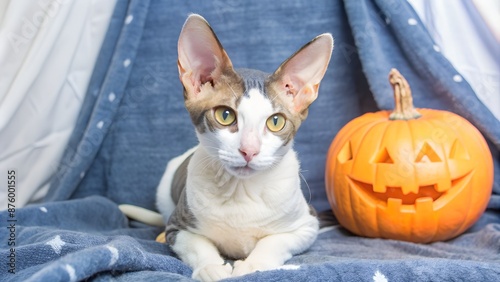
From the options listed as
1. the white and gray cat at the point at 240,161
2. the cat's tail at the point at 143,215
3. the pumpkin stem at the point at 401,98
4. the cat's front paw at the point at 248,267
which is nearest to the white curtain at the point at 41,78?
the cat's tail at the point at 143,215

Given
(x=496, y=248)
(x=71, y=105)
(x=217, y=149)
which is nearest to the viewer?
(x=217, y=149)

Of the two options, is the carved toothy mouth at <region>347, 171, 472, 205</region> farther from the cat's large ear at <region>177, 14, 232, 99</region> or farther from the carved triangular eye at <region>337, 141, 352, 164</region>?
the cat's large ear at <region>177, 14, 232, 99</region>

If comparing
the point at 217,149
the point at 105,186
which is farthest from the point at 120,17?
the point at 217,149

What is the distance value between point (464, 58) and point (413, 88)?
0.62 feet

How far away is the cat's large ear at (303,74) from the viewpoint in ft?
3.82

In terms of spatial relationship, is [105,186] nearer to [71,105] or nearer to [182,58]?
[71,105]

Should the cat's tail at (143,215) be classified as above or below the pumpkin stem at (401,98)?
below

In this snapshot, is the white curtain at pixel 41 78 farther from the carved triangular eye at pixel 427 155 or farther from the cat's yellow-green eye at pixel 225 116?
the carved triangular eye at pixel 427 155

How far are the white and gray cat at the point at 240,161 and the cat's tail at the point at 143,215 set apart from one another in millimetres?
396

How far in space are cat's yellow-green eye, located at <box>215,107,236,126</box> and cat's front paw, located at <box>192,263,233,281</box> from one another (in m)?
0.30

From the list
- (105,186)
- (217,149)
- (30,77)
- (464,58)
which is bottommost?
(105,186)

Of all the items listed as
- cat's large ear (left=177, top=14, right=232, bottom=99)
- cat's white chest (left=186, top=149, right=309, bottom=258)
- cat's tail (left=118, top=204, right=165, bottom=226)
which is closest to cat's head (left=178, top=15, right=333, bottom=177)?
cat's large ear (left=177, top=14, right=232, bottom=99)

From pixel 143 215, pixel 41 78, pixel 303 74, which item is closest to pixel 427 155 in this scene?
pixel 303 74

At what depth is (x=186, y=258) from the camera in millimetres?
1201
